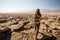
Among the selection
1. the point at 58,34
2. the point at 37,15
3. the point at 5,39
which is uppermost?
the point at 37,15

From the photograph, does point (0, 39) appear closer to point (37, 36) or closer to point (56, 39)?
point (37, 36)

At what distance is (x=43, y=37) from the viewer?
9.79 metres

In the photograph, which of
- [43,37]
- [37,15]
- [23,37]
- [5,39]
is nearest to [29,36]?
[23,37]

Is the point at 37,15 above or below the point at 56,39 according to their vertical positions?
above

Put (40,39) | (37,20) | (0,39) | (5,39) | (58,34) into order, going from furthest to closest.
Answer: (58,34)
(37,20)
(40,39)
(5,39)
(0,39)

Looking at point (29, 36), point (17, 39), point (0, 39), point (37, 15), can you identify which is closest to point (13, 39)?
point (17, 39)

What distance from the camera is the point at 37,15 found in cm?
1000

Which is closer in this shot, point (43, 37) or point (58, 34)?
point (43, 37)

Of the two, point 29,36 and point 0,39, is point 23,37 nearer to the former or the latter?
point 29,36

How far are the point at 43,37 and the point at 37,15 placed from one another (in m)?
2.01

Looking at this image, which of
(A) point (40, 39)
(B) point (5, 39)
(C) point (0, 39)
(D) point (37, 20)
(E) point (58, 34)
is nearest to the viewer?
(C) point (0, 39)

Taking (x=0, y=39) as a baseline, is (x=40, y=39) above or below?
below

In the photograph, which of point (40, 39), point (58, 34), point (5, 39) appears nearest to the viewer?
point (5, 39)

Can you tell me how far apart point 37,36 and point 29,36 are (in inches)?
38.9
